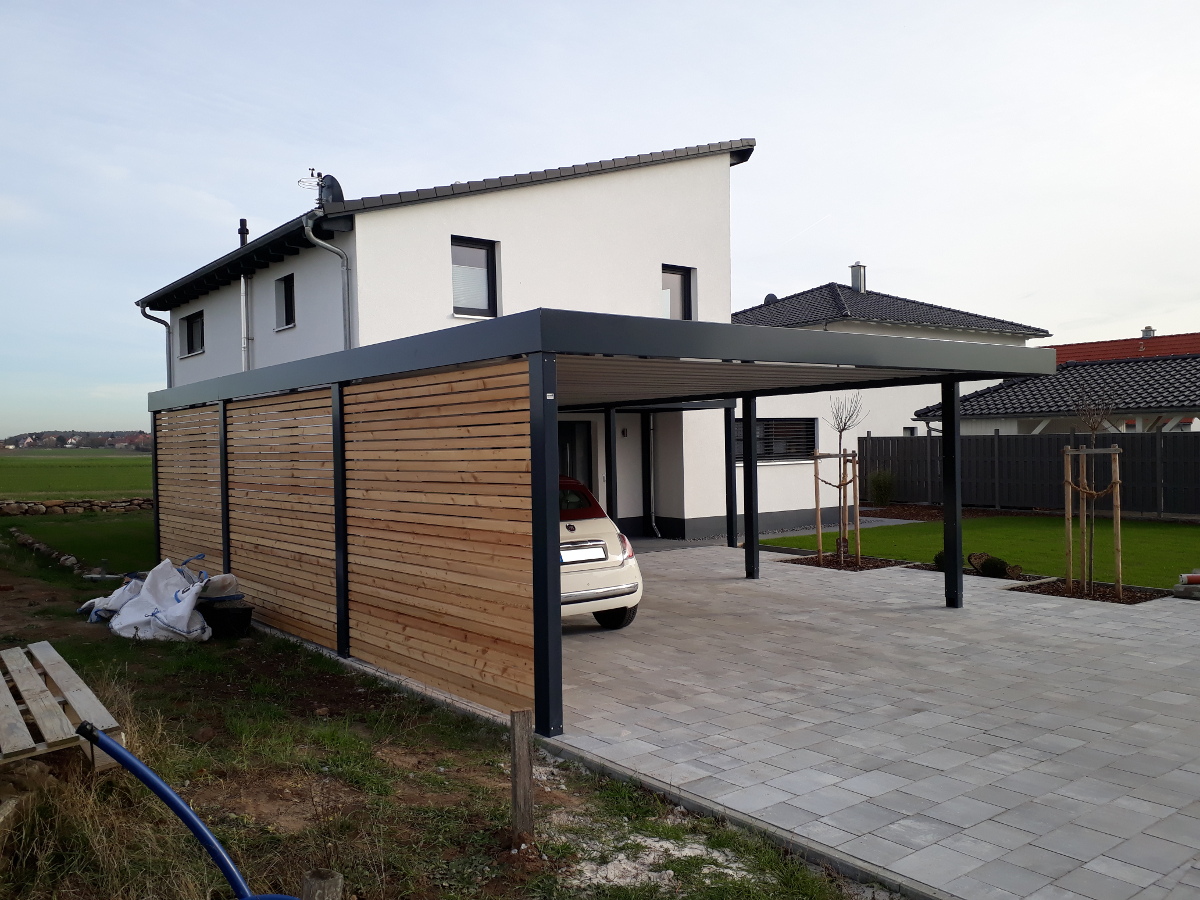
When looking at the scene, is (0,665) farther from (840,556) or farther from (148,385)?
(148,385)

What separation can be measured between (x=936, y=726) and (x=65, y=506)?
79.3ft

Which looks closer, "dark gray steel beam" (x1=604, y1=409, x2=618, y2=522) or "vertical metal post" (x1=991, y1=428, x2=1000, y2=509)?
"dark gray steel beam" (x1=604, y1=409, x2=618, y2=522)

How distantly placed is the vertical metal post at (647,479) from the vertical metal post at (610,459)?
0.92m

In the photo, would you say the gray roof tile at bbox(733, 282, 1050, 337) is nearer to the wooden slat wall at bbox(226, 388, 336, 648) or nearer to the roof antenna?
the roof antenna

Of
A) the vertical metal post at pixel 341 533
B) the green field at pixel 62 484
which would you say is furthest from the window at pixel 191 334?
the vertical metal post at pixel 341 533

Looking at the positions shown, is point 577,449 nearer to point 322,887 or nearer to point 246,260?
point 246,260

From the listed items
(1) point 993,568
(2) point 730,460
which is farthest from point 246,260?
(1) point 993,568

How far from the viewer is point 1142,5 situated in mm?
10023

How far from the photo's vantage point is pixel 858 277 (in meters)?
28.7

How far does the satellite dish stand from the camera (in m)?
14.8

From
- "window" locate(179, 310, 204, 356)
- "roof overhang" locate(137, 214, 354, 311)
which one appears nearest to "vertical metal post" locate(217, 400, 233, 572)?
"roof overhang" locate(137, 214, 354, 311)

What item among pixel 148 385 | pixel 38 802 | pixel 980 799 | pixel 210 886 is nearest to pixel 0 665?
pixel 38 802

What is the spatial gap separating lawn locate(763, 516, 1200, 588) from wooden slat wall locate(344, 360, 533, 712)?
8.99m

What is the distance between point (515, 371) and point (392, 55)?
348 inches
